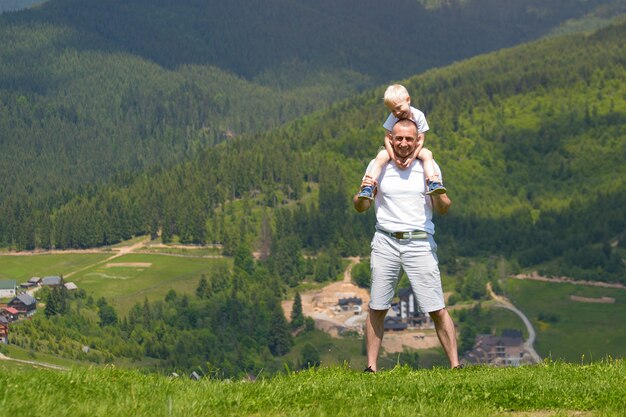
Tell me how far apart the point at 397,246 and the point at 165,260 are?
171m

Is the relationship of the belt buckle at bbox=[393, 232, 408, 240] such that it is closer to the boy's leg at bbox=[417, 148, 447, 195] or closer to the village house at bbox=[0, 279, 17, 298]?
the boy's leg at bbox=[417, 148, 447, 195]

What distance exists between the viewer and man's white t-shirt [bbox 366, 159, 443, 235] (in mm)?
18234

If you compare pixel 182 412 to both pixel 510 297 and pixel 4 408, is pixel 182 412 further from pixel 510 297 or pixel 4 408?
pixel 510 297

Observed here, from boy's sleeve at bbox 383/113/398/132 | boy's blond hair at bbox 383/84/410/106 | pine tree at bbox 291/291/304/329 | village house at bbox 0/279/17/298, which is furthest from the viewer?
village house at bbox 0/279/17/298

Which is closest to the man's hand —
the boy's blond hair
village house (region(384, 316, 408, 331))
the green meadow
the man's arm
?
the man's arm

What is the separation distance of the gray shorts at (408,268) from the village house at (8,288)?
495ft

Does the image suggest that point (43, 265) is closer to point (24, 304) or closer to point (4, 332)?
point (24, 304)

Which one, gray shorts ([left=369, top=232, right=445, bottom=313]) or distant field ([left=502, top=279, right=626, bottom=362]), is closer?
gray shorts ([left=369, top=232, right=445, bottom=313])

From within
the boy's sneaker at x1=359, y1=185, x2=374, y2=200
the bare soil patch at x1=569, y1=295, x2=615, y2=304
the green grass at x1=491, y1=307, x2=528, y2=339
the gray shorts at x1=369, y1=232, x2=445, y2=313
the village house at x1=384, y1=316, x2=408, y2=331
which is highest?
the boy's sneaker at x1=359, y1=185, x2=374, y2=200

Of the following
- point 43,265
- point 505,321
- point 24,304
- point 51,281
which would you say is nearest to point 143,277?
point 51,281

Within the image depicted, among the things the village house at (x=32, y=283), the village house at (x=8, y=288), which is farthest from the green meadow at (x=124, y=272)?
the village house at (x=8, y=288)

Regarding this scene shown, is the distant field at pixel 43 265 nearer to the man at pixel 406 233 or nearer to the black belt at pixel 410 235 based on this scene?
the man at pixel 406 233

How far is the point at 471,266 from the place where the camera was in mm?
186375

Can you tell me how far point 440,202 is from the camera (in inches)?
716
